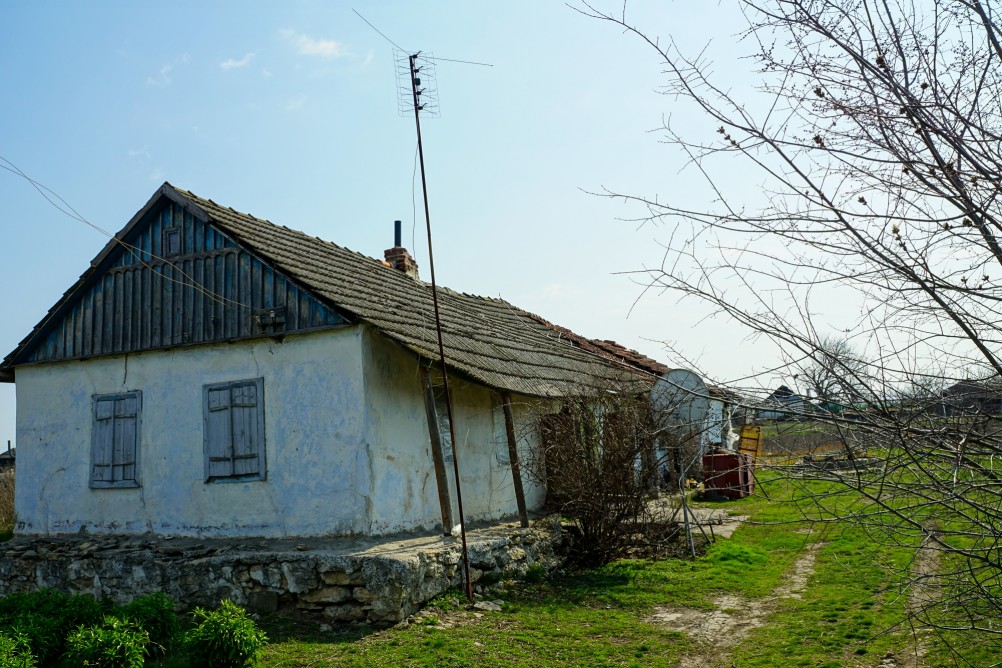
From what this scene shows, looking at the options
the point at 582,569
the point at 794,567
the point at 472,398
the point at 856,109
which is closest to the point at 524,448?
the point at 472,398

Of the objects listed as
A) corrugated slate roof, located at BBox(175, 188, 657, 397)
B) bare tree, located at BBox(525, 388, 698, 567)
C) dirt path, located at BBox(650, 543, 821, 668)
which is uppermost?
corrugated slate roof, located at BBox(175, 188, 657, 397)

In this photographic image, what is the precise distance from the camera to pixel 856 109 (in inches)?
162

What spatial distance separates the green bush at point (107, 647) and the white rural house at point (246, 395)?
3346 millimetres

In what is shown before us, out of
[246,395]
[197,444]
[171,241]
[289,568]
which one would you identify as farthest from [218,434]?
[171,241]

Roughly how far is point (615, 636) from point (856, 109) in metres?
6.03

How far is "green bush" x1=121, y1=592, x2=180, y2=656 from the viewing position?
25.6 ft

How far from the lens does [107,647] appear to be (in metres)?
7.00

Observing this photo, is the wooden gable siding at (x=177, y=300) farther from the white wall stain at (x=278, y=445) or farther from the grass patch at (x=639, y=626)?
the grass patch at (x=639, y=626)

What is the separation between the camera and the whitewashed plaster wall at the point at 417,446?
10.6 m

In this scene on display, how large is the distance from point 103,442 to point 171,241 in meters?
3.16

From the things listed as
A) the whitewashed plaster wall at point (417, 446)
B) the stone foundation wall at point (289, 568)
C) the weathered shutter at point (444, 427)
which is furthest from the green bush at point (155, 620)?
the weathered shutter at point (444, 427)

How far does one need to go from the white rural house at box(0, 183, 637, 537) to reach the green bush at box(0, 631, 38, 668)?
3821 mm

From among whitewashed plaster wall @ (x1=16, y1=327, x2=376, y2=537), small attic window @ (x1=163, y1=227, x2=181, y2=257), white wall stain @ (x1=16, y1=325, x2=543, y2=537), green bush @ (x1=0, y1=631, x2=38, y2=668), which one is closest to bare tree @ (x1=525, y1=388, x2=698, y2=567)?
white wall stain @ (x1=16, y1=325, x2=543, y2=537)

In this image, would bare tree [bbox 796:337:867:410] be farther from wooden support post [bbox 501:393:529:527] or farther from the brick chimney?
the brick chimney
